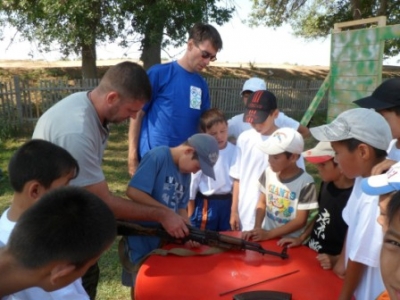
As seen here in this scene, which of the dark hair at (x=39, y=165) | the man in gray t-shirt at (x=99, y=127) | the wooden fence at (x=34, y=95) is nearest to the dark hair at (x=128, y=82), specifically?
the man in gray t-shirt at (x=99, y=127)

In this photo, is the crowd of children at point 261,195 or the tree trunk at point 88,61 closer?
the crowd of children at point 261,195

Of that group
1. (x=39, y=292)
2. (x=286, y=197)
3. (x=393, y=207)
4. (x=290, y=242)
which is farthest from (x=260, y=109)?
(x=39, y=292)

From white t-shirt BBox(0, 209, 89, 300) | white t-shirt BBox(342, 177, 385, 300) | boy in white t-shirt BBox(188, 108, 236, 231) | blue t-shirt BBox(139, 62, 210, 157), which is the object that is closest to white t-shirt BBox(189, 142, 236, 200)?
boy in white t-shirt BBox(188, 108, 236, 231)

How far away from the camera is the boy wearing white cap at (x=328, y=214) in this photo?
2162 mm

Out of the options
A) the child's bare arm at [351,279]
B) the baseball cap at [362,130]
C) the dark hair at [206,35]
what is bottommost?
the child's bare arm at [351,279]

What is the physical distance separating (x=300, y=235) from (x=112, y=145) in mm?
7371

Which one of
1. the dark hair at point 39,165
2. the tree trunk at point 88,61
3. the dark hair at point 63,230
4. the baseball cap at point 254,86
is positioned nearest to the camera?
the dark hair at point 63,230

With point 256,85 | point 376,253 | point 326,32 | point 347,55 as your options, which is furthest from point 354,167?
point 326,32

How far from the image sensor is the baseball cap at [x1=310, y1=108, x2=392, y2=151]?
5.92ft

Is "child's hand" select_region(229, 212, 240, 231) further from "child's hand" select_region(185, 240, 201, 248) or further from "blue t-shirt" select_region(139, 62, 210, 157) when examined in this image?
"child's hand" select_region(185, 240, 201, 248)

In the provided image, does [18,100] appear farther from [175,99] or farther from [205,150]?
[205,150]

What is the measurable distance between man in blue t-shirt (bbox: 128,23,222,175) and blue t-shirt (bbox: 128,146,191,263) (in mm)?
780

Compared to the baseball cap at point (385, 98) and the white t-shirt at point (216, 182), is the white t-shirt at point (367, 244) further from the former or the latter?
the white t-shirt at point (216, 182)

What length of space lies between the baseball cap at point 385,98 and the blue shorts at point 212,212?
132 centimetres
